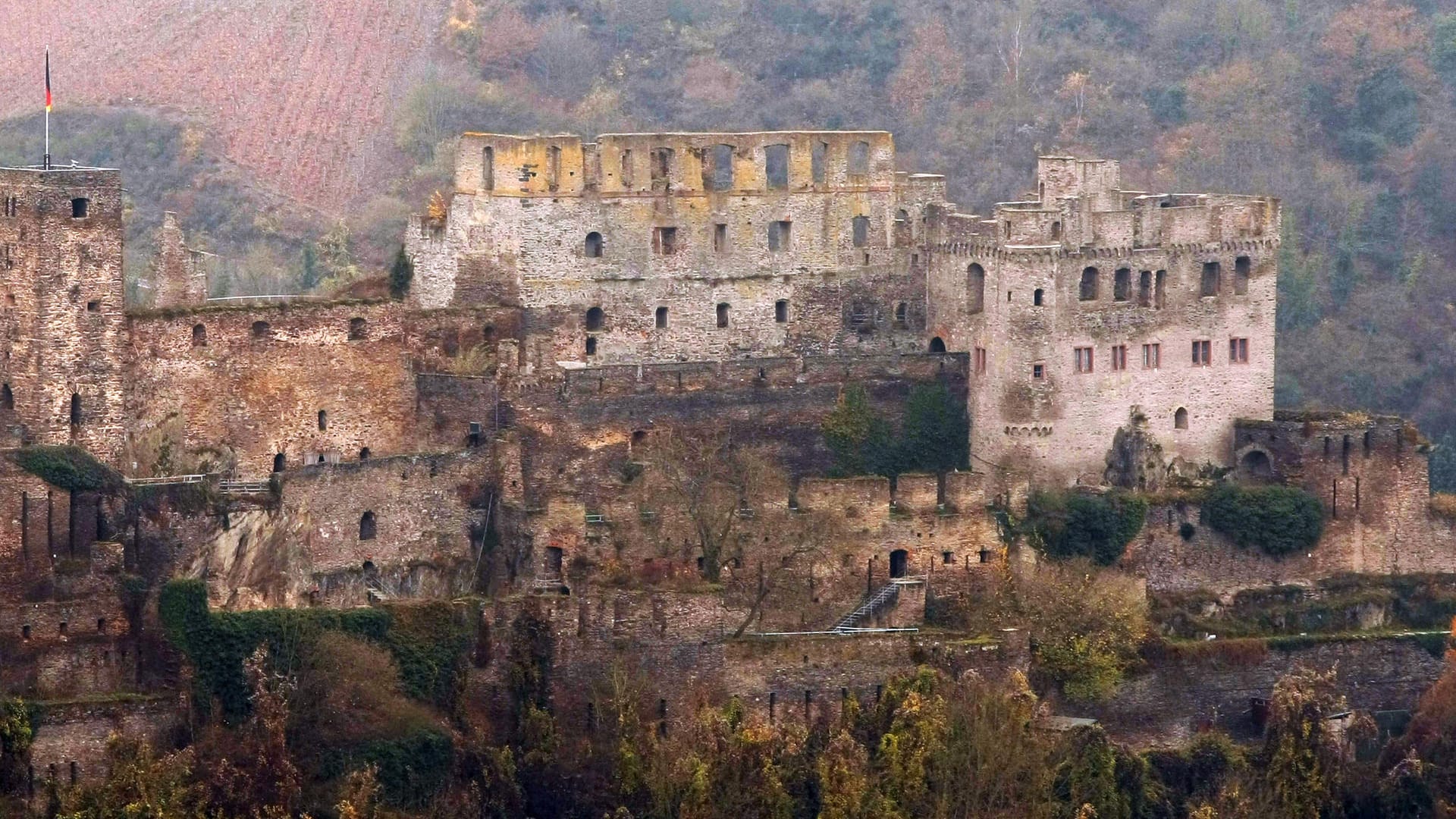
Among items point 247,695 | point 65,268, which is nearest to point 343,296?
point 65,268

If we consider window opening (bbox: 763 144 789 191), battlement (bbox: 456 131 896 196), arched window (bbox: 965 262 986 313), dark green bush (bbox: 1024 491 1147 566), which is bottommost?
dark green bush (bbox: 1024 491 1147 566)

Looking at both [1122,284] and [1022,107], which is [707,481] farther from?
[1022,107]

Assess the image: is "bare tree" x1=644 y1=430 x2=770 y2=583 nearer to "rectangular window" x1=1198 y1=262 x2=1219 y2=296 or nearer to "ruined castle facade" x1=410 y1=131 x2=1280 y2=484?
"ruined castle facade" x1=410 y1=131 x2=1280 y2=484

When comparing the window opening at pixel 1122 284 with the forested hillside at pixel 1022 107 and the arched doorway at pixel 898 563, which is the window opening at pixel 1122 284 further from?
the forested hillside at pixel 1022 107

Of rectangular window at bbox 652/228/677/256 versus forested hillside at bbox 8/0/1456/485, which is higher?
forested hillside at bbox 8/0/1456/485

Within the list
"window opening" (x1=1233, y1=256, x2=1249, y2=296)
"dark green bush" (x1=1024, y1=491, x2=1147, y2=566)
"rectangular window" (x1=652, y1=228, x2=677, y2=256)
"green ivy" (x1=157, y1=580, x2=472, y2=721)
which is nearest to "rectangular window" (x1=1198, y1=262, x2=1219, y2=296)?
"window opening" (x1=1233, y1=256, x2=1249, y2=296)

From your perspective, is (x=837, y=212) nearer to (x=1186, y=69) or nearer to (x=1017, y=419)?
(x=1017, y=419)
